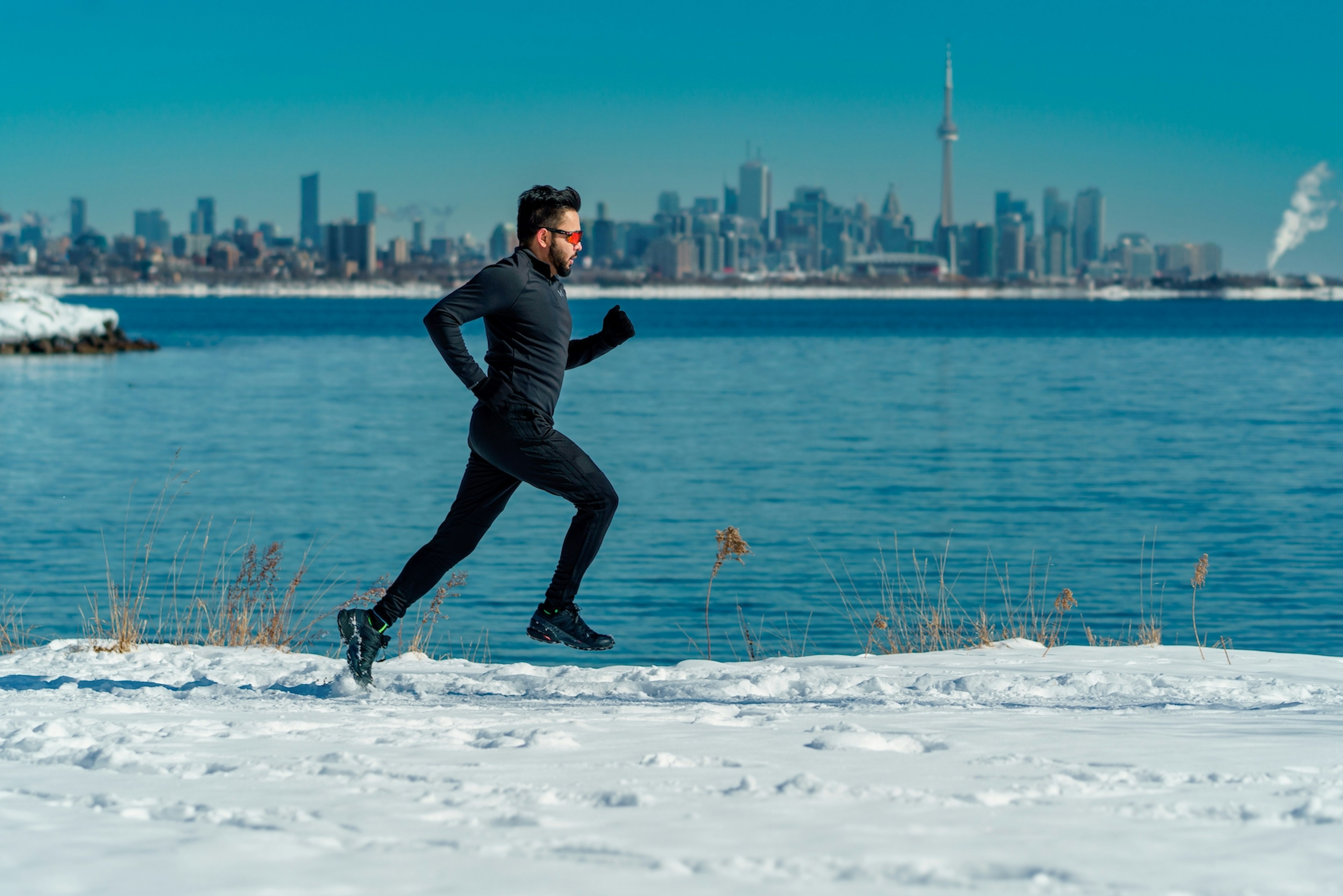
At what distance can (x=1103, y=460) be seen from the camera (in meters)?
27.8

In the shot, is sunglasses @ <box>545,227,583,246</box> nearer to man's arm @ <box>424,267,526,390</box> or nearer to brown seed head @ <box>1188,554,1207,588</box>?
man's arm @ <box>424,267,526,390</box>

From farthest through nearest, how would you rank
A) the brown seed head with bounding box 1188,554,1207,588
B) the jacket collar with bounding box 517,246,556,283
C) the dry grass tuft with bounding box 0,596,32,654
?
1. the dry grass tuft with bounding box 0,596,32,654
2. the brown seed head with bounding box 1188,554,1207,588
3. the jacket collar with bounding box 517,246,556,283

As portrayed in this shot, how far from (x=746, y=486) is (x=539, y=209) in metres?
17.7

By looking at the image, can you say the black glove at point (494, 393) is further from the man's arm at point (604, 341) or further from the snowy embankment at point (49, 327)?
the snowy embankment at point (49, 327)

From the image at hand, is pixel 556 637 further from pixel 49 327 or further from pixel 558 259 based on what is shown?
pixel 49 327

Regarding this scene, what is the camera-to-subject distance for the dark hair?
6215 millimetres

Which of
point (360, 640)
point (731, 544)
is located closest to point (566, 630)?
point (360, 640)

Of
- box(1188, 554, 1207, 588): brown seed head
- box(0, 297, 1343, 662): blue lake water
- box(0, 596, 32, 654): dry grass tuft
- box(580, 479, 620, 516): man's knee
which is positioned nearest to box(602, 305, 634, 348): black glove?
box(580, 479, 620, 516): man's knee

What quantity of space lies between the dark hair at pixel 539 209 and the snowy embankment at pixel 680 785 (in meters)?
2.01

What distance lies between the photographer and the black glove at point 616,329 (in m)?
6.43

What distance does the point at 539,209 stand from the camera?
623cm

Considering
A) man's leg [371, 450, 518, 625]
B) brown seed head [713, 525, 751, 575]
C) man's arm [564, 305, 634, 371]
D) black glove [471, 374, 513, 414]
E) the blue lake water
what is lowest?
the blue lake water

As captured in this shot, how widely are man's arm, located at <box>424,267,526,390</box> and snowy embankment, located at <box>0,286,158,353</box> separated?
64523 mm

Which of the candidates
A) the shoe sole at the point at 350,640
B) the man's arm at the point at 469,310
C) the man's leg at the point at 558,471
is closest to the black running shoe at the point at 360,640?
the shoe sole at the point at 350,640
